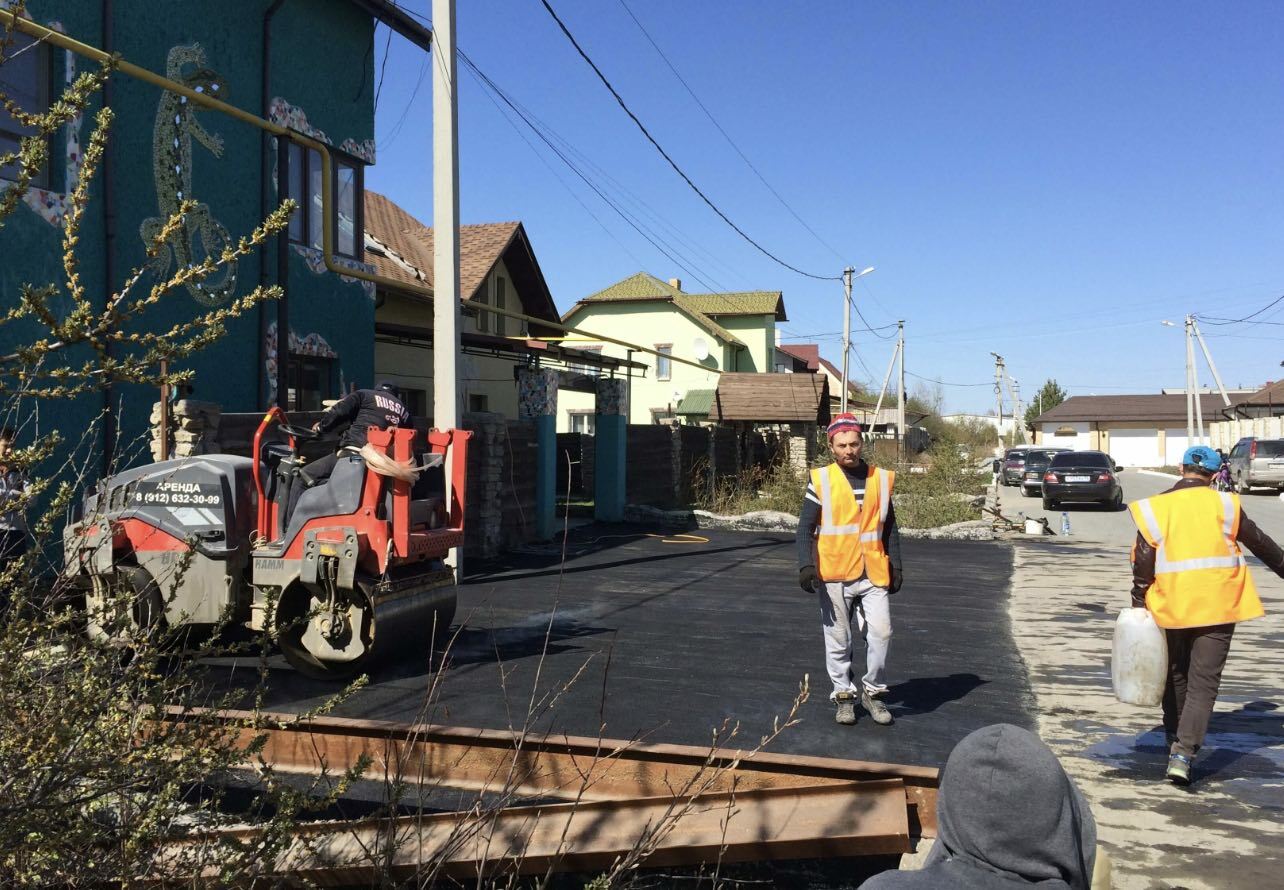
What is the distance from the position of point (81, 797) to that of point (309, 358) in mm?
13137

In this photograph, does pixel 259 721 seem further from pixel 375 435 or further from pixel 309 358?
pixel 309 358

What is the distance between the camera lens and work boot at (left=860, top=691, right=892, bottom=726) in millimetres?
6430

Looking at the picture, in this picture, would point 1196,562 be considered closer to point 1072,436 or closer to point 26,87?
point 26,87

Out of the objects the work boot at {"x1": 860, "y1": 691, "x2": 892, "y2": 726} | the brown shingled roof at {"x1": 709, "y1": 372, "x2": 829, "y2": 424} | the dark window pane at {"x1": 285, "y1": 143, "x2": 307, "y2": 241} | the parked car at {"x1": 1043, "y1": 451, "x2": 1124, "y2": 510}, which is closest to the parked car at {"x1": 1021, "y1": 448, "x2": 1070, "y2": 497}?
the parked car at {"x1": 1043, "y1": 451, "x2": 1124, "y2": 510}

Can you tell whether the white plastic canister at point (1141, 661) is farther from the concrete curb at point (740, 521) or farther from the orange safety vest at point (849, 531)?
the concrete curb at point (740, 521)

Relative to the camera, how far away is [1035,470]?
33781 mm

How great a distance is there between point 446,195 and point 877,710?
23.6 feet

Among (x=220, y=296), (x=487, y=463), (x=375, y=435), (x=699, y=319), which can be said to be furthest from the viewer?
(x=699, y=319)

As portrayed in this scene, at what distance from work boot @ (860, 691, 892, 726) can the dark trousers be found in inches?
61.4

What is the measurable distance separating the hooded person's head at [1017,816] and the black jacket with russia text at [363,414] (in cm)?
603

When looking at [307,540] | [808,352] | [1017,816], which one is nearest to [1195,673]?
[1017,816]

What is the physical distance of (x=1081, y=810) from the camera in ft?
6.44

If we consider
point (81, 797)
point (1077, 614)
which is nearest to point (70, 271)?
point (81, 797)

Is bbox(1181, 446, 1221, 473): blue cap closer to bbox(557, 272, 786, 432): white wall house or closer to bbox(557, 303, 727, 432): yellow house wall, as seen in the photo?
bbox(557, 272, 786, 432): white wall house
